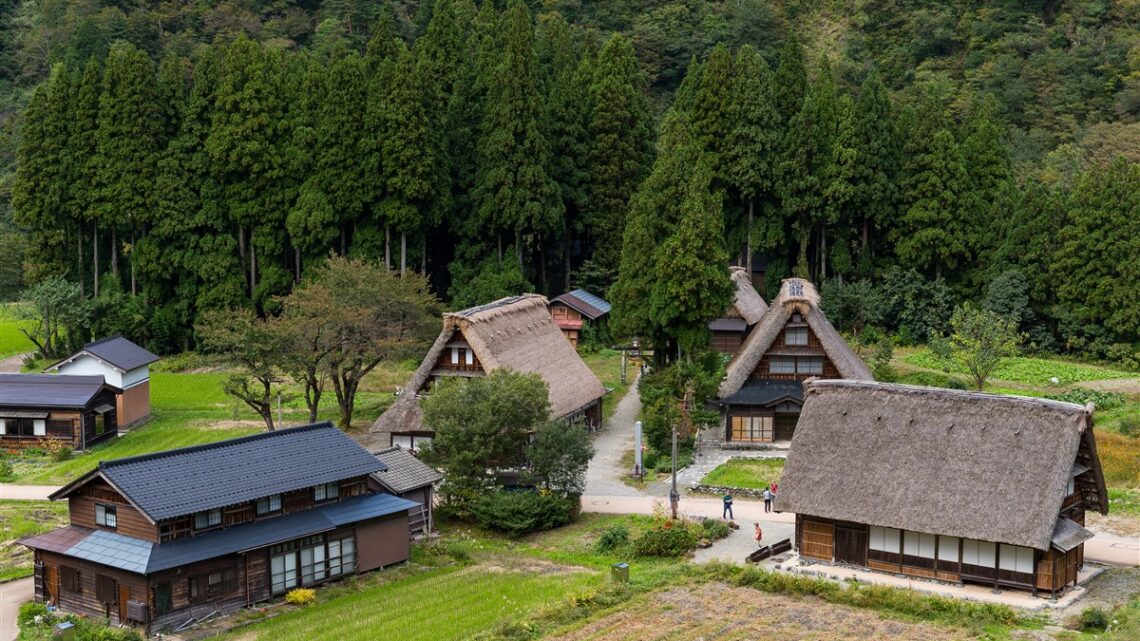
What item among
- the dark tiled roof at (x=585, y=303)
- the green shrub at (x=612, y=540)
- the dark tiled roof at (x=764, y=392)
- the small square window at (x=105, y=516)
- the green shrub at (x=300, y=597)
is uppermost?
the dark tiled roof at (x=585, y=303)

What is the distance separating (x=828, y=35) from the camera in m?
85.6

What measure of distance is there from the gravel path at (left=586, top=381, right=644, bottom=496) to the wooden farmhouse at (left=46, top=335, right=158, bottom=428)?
57.7 ft

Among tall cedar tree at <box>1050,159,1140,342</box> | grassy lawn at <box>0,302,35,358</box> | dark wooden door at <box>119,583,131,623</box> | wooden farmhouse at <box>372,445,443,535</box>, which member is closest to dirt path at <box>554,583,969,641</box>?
wooden farmhouse at <box>372,445,443,535</box>

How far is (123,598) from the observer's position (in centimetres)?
2955

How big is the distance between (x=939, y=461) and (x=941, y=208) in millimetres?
28846

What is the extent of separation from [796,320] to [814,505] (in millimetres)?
14344

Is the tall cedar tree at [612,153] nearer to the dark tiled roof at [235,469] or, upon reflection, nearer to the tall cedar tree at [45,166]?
the tall cedar tree at [45,166]

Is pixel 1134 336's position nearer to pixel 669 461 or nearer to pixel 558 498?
pixel 669 461

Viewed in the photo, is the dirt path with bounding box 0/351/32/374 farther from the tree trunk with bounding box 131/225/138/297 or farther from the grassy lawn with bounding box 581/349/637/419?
the grassy lawn with bounding box 581/349/637/419

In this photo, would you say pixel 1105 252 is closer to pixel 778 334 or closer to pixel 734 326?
pixel 734 326

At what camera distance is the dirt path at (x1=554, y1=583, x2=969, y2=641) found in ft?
89.2

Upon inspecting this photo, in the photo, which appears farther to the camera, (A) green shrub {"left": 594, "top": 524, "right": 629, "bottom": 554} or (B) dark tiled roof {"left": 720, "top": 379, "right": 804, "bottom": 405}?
(B) dark tiled roof {"left": 720, "top": 379, "right": 804, "bottom": 405}

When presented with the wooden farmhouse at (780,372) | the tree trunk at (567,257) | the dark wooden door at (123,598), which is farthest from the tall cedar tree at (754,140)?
the dark wooden door at (123,598)

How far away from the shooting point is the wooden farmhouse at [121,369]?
4909 centimetres
